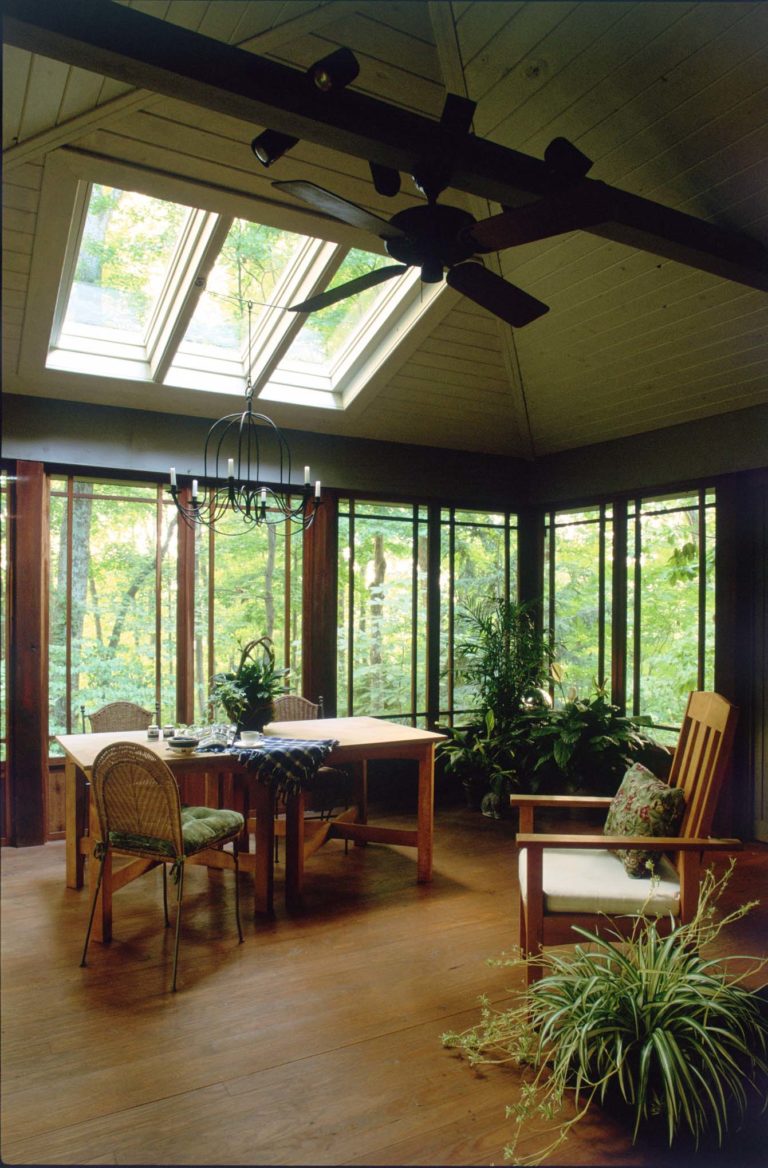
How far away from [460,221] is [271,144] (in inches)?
24.8

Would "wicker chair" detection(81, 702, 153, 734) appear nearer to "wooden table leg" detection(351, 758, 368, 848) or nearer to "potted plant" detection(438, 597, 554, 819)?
"wooden table leg" detection(351, 758, 368, 848)

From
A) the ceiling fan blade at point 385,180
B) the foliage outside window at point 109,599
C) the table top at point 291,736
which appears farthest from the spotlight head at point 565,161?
the foliage outside window at point 109,599

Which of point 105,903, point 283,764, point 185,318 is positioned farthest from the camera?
point 185,318

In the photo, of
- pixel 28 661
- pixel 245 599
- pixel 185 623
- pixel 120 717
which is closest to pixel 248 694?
pixel 120 717

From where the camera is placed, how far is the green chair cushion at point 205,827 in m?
3.20

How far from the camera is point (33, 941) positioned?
3164mm

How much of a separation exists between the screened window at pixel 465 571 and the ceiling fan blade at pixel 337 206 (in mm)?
3609

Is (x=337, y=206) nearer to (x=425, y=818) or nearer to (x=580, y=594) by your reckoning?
(x=425, y=818)

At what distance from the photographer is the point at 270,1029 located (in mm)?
2598

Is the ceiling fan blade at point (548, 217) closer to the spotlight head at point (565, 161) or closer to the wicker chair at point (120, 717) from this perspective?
the spotlight head at point (565, 161)

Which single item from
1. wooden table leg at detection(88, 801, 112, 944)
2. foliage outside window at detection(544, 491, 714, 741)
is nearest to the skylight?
foliage outside window at detection(544, 491, 714, 741)

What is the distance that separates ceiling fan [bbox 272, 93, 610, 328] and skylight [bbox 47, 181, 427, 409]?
1.61 meters

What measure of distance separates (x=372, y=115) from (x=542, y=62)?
109cm

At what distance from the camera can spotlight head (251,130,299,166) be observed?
92.5 inches
